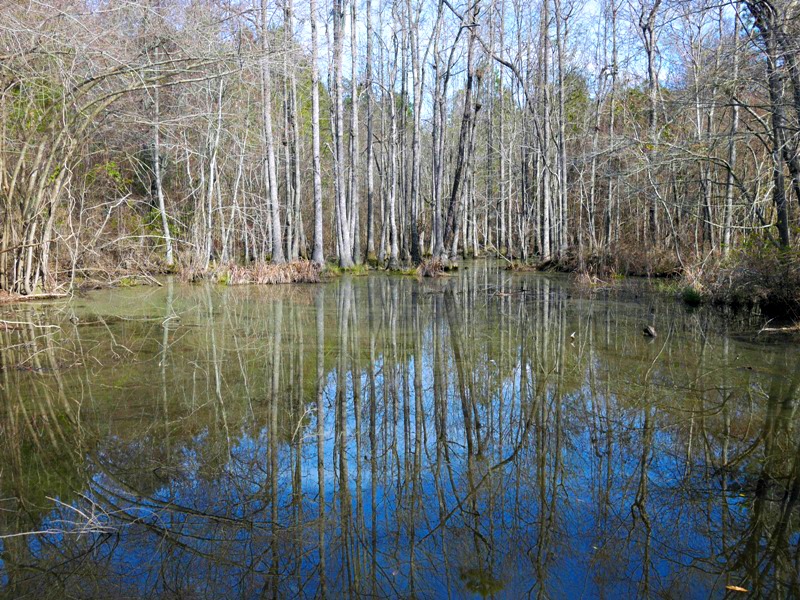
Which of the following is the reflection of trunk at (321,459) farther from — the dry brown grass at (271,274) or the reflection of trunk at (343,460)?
the dry brown grass at (271,274)

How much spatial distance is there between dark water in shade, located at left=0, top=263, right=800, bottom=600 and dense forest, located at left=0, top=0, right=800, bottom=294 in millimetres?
3754

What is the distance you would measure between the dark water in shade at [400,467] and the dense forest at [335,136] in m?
3.75

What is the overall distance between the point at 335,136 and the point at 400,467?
20558 mm

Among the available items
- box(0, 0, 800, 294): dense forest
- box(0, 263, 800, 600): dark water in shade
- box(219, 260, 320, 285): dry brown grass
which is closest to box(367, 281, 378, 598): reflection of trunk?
box(0, 263, 800, 600): dark water in shade

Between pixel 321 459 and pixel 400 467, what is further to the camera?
pixel 321 459

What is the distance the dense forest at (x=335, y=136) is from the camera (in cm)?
925

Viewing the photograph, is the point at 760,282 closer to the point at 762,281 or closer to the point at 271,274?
the point at 762,281

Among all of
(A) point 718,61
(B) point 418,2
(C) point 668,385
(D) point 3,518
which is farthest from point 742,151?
(D) point 3,518

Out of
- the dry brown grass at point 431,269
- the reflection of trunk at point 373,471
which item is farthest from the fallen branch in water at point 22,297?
the dry brown grass at point 431,269

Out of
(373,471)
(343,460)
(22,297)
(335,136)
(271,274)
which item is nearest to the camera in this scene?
(373,471)

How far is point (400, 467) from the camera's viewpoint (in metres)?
3.83

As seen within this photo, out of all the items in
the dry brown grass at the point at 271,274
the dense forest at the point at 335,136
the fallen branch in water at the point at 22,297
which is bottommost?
the fallen branch in water at the point at 22,297

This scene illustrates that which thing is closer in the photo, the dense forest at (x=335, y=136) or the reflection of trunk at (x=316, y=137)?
the dense forest at (x=335, y=136)

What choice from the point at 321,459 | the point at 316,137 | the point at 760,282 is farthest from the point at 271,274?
the point at 321,459
